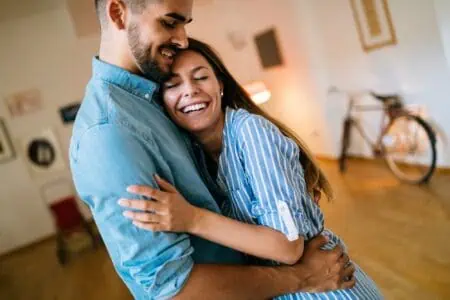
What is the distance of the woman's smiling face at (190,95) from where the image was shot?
961mm

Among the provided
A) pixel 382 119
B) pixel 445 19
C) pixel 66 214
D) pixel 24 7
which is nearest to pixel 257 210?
pixel 445 19

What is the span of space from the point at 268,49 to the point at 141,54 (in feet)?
17.6

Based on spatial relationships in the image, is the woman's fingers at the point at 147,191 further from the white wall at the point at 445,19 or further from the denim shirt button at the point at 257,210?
the white wall at the point at 445,19

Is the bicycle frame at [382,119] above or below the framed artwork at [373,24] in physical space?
below

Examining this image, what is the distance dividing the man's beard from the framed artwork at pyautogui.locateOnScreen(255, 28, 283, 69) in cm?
510

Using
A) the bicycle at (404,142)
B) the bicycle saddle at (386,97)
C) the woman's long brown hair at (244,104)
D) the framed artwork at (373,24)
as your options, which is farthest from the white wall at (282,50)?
the woman's long brown hair at (244,104)

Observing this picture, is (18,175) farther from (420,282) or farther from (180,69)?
(180,69)

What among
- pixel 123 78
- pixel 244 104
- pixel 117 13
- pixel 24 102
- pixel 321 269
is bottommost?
pixel 321 269

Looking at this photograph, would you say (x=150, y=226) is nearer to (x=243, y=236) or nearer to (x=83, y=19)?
(x=243, y=236)

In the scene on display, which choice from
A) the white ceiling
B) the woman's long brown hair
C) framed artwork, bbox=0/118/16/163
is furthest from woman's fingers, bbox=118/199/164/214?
framed artwork, bbox=0/118/16/163

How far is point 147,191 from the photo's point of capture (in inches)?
29.0

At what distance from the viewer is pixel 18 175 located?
20.3 feet

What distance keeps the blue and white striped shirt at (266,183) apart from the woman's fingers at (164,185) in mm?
173

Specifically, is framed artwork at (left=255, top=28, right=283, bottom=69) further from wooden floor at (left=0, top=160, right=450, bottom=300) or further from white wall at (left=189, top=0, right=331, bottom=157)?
wooden floor at (left=0, top=160, right=450, bottom=300)
